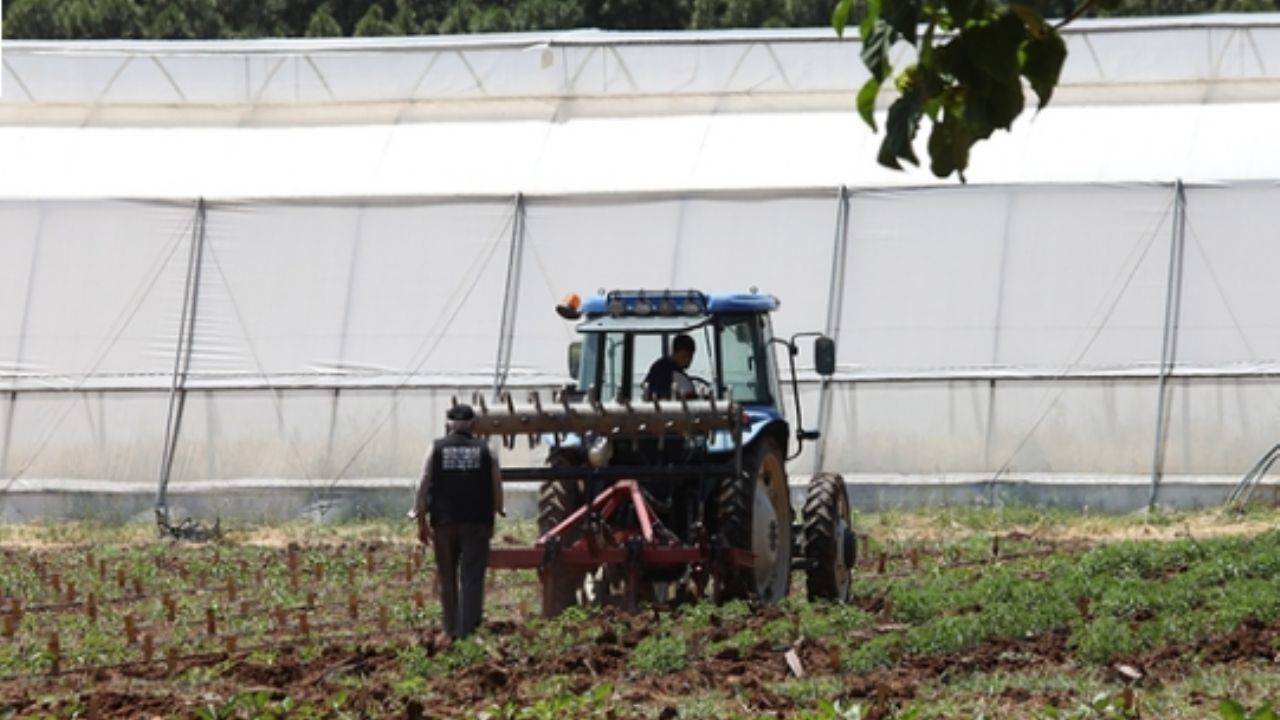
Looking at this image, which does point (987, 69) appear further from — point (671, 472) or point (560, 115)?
point (560, 115)

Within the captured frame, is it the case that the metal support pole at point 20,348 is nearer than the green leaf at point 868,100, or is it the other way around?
the green leaf at point 868,100

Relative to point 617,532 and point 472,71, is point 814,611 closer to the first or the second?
point 617,532

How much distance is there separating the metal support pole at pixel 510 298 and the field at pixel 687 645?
6.69m

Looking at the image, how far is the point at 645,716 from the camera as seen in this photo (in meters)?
11.8

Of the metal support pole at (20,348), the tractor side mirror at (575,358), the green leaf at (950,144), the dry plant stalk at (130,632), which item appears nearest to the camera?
the green leaf at (950,144)

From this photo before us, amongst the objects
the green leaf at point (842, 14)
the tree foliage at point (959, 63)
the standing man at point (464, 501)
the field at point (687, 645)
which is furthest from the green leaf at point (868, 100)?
the standing man at point (464, 501)

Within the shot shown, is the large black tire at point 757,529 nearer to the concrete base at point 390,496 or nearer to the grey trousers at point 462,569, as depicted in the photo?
the grey trousers at point 462,569

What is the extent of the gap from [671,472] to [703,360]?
163 centimetres

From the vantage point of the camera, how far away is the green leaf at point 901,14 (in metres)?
5.51

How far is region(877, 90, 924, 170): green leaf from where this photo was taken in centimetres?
562

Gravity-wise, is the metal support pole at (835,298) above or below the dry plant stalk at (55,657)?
above

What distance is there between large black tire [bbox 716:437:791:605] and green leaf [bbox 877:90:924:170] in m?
11.0

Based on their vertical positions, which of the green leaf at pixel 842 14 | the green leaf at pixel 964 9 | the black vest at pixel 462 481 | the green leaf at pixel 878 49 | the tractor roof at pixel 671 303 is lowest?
the black vest at pixel 462 481

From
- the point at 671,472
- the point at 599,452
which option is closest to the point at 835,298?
the point at 599,452
